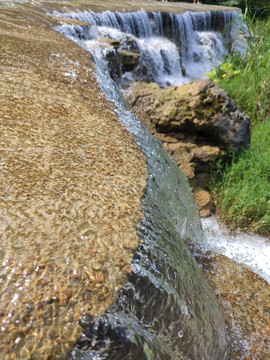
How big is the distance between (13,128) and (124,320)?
1357 mm

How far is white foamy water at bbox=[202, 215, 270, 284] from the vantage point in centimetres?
304

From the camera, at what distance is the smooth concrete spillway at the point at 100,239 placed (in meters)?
1.06

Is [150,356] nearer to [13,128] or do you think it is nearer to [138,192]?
[138,192]

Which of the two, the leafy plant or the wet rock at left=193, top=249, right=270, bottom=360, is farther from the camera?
the leafy plant

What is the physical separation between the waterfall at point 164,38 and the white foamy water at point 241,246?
3820mm

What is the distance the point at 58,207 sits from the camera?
1.43 meters

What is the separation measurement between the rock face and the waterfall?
7.95ft

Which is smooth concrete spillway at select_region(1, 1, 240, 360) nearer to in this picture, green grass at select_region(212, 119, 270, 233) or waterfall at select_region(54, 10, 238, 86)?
green grass at select_region(212, 119, 270, 233)

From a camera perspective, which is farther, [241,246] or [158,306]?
[241,246]

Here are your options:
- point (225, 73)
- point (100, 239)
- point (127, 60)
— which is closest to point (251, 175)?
point (225, 73)

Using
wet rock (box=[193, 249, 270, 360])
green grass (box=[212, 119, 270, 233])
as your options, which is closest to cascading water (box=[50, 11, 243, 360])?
wet rock (box=[193, 249, 270, 360])

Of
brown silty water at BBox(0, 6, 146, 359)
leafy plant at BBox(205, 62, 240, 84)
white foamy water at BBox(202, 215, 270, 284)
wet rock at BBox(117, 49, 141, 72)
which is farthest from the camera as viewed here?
wet rock at BBox(117, 49, 141, 72)

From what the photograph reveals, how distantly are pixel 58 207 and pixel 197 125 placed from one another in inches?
107

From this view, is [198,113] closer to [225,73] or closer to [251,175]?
[251,175]
